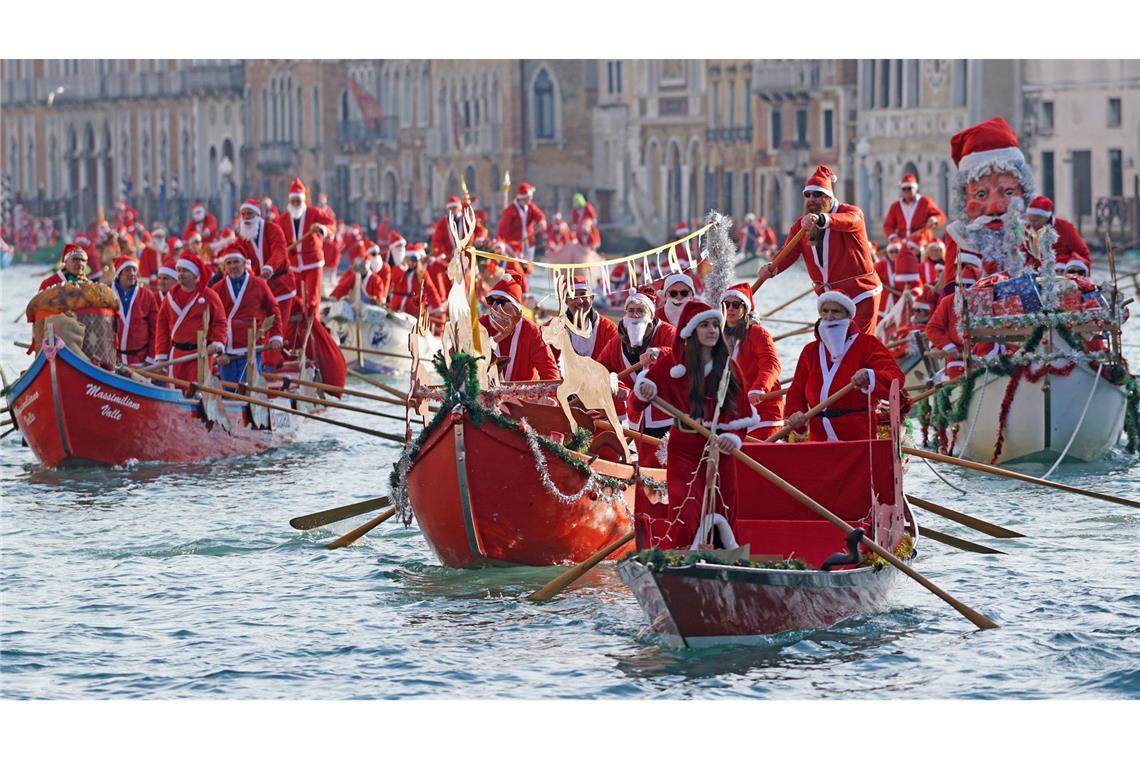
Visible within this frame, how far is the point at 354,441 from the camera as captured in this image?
21719mm

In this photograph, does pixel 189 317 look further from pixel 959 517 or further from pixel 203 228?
pixel 203 228

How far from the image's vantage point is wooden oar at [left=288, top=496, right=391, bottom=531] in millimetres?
14797

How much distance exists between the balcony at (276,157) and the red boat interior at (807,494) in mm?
63473

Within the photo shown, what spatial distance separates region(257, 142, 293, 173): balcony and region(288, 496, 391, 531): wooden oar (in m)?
60.5

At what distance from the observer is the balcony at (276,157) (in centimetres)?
7494

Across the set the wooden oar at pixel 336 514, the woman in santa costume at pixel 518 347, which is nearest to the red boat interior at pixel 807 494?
the woman in santa costume at pixel 518 347

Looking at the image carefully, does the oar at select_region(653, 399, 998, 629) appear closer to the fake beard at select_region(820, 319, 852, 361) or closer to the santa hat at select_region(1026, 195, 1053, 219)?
the fake beard at select_region(820, 319, 852, 361)

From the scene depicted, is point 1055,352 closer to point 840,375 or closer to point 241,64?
point 840,375

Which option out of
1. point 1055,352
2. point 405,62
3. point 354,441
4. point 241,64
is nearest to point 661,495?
point 1055,352

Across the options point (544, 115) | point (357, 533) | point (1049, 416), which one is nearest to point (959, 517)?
point (357, 533)

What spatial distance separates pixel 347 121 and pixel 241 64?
11.8 feet

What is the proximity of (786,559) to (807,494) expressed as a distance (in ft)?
2.49

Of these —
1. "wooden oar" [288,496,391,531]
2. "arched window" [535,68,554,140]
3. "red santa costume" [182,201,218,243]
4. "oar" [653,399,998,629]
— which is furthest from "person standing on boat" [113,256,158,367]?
"arched window" [535,68,554,140]

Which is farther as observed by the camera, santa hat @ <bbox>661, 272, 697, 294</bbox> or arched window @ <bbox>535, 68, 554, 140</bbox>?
arched window @ <bbox>535, 68, 554, 140</bbox>
